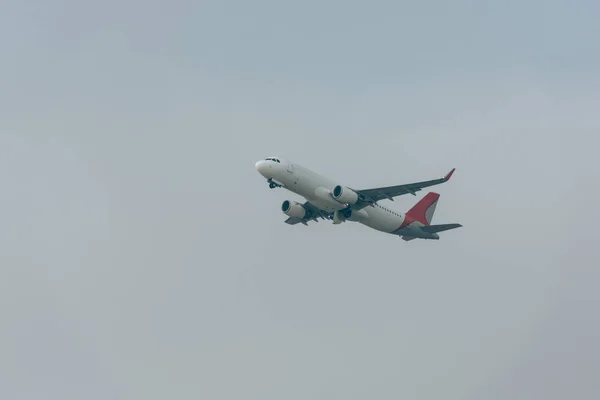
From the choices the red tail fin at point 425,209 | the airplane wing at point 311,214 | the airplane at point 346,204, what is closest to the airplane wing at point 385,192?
the airplane at point 346,204

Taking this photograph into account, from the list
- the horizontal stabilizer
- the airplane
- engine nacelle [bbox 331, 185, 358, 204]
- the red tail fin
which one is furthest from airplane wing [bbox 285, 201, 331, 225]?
the horizontal stabilizer

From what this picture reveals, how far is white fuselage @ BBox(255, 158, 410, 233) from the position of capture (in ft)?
275

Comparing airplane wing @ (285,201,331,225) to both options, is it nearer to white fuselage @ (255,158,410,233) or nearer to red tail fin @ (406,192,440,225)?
white fuselage @ (255,158,410,233)

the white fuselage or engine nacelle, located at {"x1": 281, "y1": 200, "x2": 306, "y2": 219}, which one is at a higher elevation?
engine nacelle, located at {"x1": 281, "y1": 200, "x2": 306, "y2": 219}

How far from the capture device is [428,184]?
85.9 meters

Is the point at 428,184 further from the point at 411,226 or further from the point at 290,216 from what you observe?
the point at 290,216

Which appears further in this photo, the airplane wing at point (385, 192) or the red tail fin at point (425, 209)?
the red tail fin at point (425, 209)

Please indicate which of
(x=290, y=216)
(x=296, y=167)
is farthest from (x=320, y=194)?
(x=290, y=216)

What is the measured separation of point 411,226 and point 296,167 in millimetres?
15387

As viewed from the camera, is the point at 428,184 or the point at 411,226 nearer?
the point at 428,184

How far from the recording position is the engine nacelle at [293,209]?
307ft

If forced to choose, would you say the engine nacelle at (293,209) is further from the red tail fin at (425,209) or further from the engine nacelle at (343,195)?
the red tail fin at (425,209)

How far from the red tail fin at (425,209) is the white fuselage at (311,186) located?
5.52 m

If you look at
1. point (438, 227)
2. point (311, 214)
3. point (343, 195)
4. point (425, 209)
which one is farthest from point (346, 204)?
point (425, 209)
